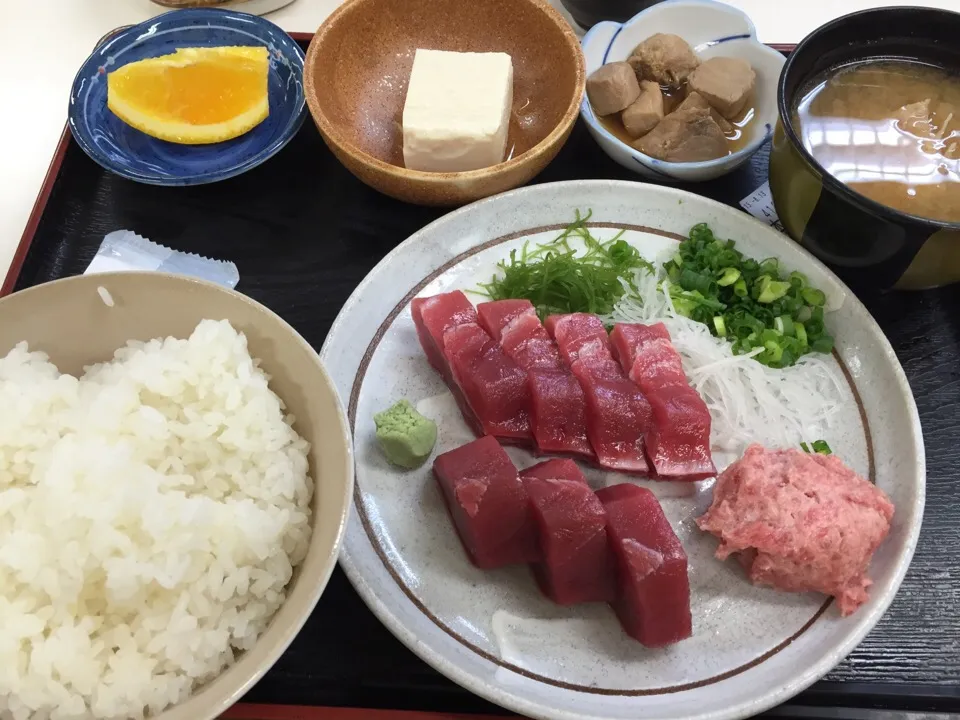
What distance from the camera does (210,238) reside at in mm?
2451

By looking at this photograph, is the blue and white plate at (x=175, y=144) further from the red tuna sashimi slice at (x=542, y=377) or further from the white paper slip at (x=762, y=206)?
the white paper slip at (x=762, y=206)

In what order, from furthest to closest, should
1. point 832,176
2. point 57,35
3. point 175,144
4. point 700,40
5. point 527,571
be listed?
point 57,35, point 700,40, point 175,144, point 832,176, point 527,571

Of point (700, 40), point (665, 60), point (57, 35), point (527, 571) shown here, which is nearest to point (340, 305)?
point (527, 571)

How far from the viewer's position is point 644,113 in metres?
2.52

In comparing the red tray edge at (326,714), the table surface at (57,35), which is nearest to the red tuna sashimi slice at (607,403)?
the red tray edge at (326,714)

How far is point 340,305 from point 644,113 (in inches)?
51.5

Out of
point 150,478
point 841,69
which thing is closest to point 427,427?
point 150,478

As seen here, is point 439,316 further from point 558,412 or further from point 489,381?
point 558,412

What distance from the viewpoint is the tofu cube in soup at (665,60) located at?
2.64 meters

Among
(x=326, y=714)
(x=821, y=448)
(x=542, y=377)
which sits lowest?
(x=326, y=714)

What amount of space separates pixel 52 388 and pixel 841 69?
2527 millimetres

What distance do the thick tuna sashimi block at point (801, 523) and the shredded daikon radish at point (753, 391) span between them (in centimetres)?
25

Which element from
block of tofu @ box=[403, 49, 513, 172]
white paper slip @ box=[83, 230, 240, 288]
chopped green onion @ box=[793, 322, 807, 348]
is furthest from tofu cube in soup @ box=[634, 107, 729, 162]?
white paper slip @ box=[83, 230, 240, 288]

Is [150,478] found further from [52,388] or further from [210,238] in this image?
[210,238]
